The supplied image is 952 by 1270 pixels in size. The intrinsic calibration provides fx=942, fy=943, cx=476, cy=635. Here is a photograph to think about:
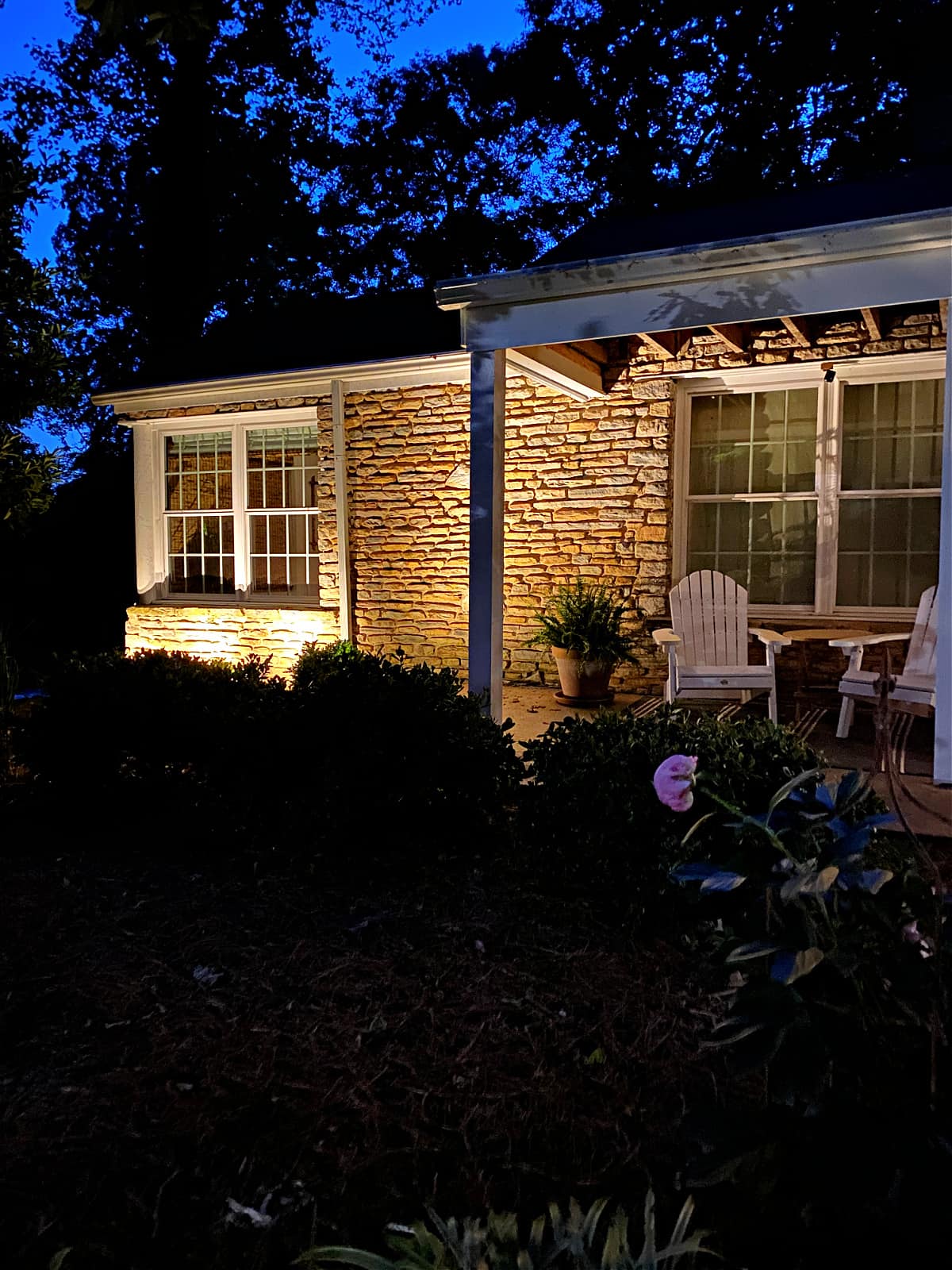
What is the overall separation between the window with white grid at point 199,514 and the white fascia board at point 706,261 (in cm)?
478

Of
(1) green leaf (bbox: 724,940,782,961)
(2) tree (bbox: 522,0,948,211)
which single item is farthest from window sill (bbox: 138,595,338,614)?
(2) tree (bbox: 522,0,948,211)

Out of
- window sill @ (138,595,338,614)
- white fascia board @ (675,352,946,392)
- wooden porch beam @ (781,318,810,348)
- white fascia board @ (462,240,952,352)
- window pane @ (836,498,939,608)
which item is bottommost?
window sill @ (138,595,338,614)

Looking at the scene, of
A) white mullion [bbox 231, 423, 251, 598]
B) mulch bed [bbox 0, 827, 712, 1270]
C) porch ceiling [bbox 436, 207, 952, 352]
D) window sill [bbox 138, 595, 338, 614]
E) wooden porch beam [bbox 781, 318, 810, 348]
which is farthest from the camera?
white mullion [bbox 231, 423, 251, 598]

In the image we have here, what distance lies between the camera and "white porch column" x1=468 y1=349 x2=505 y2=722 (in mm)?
5098

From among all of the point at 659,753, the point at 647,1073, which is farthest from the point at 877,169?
the point at 647,1073

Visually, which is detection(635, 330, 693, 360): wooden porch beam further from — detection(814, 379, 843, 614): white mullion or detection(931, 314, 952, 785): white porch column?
detection(931, 314, 952, 785): white porch column

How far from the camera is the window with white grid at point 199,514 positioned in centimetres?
951

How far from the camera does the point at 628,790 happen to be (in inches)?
126

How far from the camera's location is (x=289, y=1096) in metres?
2.25

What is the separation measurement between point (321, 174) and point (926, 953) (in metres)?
20.1

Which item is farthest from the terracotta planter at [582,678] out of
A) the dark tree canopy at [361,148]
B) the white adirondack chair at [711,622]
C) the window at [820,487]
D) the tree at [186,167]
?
the tree at [186,167]

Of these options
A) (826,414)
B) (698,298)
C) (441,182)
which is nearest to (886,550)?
(826,414)

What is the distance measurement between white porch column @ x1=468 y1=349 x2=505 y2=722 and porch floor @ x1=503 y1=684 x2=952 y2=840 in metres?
0.53

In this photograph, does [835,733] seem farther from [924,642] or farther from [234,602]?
[234,602]
